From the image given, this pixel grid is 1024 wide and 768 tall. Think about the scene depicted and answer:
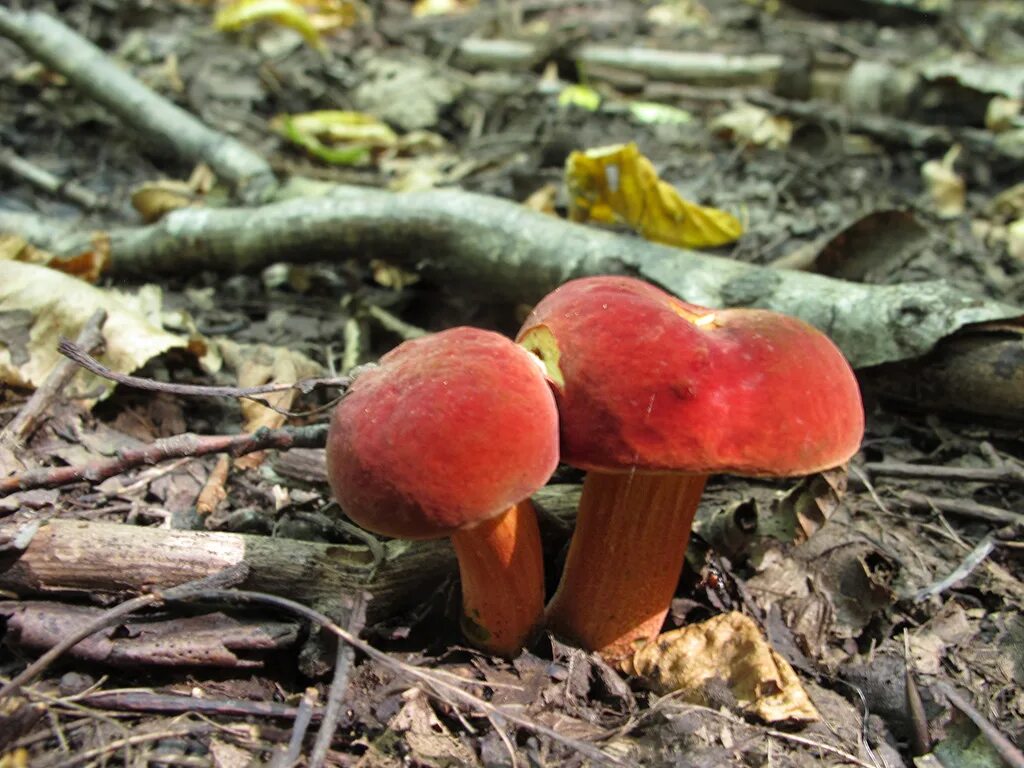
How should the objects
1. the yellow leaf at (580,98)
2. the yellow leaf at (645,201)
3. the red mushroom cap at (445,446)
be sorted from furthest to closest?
the yellow leaf at (580,98)
the yellow leaf at (645,201)
the red mushroom cap at (445,446)

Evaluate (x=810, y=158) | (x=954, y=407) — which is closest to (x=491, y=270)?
(x=954, y=407)

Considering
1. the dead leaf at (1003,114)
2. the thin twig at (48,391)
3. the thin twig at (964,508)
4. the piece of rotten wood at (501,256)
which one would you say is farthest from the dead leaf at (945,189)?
the thin twig at (48,391)

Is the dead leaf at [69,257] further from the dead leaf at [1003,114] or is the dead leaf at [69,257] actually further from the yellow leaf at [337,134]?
the dead leaf at [1003,114]

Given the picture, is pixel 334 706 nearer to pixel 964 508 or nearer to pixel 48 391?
pixel 48 391

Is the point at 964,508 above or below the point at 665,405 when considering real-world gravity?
below

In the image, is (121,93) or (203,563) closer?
(203,563)

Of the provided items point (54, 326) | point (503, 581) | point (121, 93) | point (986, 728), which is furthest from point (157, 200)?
point (986, 728)
